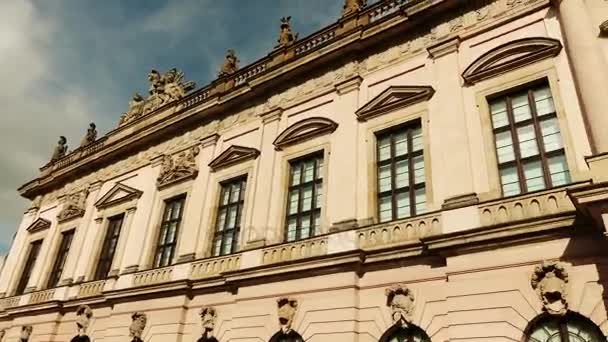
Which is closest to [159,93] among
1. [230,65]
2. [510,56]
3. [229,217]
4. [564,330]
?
[230,65]

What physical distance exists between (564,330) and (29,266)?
19.8 metres

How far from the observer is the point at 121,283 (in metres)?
13.8

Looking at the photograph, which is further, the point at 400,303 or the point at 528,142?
the point at 528,142

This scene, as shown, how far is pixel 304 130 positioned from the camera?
39.0ft

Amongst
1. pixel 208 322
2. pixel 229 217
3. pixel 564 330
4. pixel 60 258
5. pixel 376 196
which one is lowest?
pixel 564 330

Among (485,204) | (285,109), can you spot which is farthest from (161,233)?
(485,204)

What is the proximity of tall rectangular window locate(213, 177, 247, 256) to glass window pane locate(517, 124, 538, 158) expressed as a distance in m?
6.99

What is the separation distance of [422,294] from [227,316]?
16.1ft

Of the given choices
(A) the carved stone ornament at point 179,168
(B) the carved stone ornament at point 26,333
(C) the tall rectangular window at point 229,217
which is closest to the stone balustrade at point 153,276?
(C) the tall rectangular window at point 229,217

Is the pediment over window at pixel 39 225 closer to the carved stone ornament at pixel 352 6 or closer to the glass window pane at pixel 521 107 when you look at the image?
the carved stone ornament at pixel 352 6

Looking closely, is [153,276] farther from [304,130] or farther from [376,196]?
[376,196]

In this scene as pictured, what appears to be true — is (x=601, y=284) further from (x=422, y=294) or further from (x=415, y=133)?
(x=415, y=133)

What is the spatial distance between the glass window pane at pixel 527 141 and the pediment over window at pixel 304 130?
4186mm

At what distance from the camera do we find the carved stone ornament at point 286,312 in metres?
9.50
